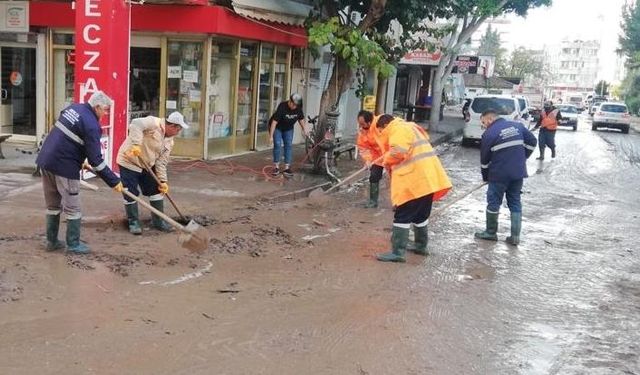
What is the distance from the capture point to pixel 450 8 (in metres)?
16.6

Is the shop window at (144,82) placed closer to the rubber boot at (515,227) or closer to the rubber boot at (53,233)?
the rubber boot at (53,233)

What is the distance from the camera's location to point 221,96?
45.4 feet

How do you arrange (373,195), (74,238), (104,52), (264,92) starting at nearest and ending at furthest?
(74,238)
(104,52)
(373,195)
(264,92)

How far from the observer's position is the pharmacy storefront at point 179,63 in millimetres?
12375

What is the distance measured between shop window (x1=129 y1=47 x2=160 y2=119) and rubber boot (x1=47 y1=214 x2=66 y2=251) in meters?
6.93

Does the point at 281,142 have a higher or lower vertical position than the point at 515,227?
higher

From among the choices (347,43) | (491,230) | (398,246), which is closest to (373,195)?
(491,230)

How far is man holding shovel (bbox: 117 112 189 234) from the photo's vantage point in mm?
7262

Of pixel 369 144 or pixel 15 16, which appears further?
pixel 15 16

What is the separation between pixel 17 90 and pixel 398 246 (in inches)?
401

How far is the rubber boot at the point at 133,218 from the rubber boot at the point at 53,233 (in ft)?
3.33

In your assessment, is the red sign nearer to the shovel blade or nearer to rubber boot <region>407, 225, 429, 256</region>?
the shovel blade

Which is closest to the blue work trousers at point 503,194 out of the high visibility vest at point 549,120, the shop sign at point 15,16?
the shop sign at point 15,16

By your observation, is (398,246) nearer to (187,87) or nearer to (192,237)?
(192,237)
